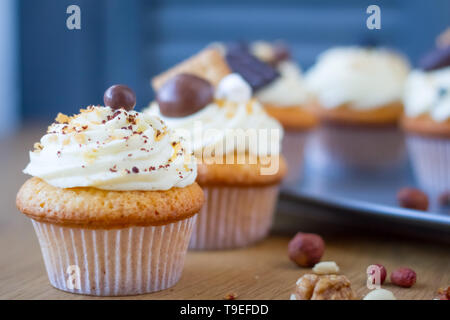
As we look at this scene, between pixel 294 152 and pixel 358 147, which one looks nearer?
pixel 294 152

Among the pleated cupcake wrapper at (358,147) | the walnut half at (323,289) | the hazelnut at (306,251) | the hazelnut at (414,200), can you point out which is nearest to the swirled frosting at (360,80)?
the pleated cupcake wrapper at (358,147)

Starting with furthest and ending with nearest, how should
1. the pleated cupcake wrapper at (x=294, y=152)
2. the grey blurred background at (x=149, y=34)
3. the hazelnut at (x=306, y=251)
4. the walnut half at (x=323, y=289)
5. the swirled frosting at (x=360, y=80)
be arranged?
the grey blurred background at (x=149, y=34) → the swirled frosting at (x=360, y=80) → the pleated cupcake wrapper at (x=294, y=152) → the hazelnut at (x=306, y=251) → the walnut half at (x=323, y=289)

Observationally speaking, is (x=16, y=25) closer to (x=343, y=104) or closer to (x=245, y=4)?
(x=245, y=4)

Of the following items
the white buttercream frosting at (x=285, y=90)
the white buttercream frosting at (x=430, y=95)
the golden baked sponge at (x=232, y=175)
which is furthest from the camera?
the white buttercream frosting at (x=285, y=90)

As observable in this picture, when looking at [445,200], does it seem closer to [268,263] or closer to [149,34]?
[268,263]

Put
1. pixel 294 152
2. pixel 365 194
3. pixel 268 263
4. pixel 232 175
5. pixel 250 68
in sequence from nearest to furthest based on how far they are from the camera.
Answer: pixel 268 263 → pixel 232 175 → pixel 250 68 → pixel 365 194 → pixel 294 152

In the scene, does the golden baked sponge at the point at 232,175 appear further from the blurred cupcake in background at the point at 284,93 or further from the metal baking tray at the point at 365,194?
the blurred cupcake in background at the point at 284,93

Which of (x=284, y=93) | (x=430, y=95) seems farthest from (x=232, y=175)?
(x=430, y=95)
